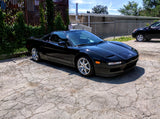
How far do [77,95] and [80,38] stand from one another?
221 centimetres

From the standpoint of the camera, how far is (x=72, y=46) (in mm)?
4562

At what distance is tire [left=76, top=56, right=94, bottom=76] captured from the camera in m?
4.04

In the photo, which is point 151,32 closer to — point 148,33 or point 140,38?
point 148,33

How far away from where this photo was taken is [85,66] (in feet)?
13.7

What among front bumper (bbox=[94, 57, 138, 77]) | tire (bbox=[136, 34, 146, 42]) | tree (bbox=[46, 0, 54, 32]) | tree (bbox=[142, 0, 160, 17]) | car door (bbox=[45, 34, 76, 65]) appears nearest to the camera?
front bumper (bbox=[94, 57, 138, 77])

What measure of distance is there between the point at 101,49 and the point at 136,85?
1.31 metres

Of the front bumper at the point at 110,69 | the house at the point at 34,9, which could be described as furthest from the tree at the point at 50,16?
the front bumper at the point at 110,69

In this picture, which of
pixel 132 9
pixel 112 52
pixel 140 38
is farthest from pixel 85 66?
pixel 132 9

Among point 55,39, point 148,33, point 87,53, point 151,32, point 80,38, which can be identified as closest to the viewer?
point 87,53

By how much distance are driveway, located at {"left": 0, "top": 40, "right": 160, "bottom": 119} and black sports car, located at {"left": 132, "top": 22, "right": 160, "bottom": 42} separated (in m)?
5.90

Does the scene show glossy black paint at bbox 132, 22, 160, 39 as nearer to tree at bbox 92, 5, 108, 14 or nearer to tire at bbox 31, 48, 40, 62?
tire at bbox 31, 48, 40, 62

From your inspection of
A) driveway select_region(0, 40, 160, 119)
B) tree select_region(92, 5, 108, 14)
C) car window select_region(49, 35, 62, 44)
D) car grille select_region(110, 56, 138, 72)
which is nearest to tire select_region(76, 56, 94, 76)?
driveway select_region(0, 40, 160, 119)

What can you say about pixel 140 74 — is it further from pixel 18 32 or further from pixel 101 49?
pixel 18 32

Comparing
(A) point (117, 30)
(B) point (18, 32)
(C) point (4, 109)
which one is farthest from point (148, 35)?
(A) point (117, 30)
